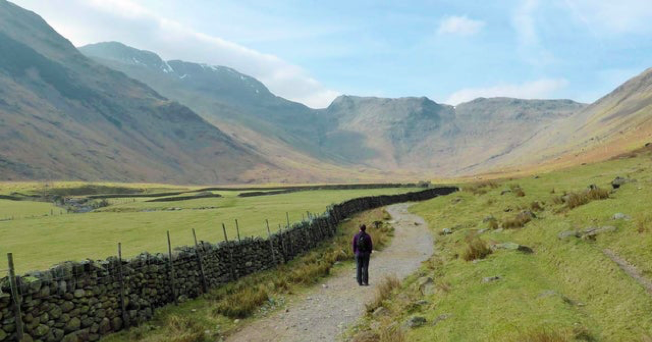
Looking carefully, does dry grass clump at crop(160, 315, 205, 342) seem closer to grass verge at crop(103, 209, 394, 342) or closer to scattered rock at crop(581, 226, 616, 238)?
grass verge at crop(103, 209, 394, 342)

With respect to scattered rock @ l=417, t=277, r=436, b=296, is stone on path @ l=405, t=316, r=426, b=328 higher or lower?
higher

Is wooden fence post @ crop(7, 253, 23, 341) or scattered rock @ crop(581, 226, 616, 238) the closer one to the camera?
wooden fence post @ crop(7, 253, 23, 341)

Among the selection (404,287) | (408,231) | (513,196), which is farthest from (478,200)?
(404,287)

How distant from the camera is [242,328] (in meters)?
16.8

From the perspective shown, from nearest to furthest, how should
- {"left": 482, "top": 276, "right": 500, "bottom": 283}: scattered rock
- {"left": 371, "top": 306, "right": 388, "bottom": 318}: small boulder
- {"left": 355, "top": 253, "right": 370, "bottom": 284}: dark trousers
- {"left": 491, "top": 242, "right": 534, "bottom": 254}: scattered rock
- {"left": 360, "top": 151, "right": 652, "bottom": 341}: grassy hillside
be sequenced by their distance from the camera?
{"left": 360, "top": 151, "right": 652, "bottom": 341}: grassy hillside
{"left": 482, "top": 276, "right": 500, "bottom": 283}: scattered rock
{"left": 371, "top": 306, "right": 388, "bottom": 318}: small boulder
{"left": 491, "top": 242, "right": 534, "bottom": 254}: scattered rock
{"left": 355, "top": 253, "right": 370, "bottom": 284}: dark trousers

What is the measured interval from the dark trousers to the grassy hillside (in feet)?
7.77

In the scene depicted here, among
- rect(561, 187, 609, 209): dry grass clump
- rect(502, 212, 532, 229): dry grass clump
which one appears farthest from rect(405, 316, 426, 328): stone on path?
rect(561, 187, 609, 209): dry grass clump

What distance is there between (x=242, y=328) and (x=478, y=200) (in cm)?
3283

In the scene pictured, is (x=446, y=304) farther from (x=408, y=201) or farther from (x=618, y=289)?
(x=408, y=201)

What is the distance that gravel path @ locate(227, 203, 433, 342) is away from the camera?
15617mm

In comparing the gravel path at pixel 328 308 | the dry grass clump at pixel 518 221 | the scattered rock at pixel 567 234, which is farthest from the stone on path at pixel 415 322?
the dry grass clump at pixel 518 221

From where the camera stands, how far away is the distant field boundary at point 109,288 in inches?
542

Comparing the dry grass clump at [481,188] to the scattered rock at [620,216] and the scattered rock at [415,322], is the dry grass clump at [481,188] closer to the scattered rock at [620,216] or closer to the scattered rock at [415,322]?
the scattered rock at [620,216]

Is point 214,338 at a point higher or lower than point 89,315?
lower
